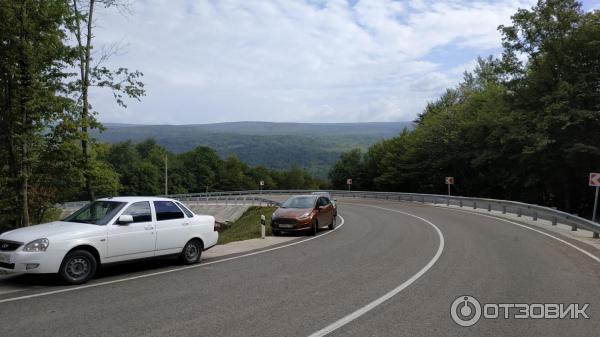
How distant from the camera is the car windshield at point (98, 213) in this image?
972 cm

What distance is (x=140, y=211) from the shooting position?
10352 mm

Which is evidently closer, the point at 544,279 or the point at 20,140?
the point at 544,279

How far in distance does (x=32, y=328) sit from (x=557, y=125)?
4089 cm

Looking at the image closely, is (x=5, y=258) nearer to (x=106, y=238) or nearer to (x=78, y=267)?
(x=78, y=267)

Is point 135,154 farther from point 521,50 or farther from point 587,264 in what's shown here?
point 587,264

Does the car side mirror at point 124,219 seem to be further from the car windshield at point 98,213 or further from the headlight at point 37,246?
the headlight at point 37,246

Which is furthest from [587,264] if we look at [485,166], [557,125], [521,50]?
[485,166]

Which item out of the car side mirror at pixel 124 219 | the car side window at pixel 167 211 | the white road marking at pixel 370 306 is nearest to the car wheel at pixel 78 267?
the car side mirror at pixel 124 219

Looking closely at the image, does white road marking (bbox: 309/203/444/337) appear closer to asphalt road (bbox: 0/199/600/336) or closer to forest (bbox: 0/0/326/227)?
asphalt road (bbox: 0/199/600/336)

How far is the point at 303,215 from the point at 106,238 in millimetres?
10036

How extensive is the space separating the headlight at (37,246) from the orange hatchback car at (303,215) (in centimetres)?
1075

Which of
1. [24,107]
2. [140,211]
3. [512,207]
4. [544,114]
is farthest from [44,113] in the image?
[544,114]

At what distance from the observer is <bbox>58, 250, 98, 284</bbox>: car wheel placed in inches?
344

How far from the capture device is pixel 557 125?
39.2 meters
